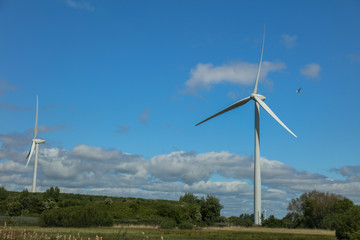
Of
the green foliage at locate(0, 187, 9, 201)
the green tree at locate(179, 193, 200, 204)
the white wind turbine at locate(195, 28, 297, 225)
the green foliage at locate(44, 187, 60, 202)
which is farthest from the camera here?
the green tree at locate(179, 193, 200, 204)

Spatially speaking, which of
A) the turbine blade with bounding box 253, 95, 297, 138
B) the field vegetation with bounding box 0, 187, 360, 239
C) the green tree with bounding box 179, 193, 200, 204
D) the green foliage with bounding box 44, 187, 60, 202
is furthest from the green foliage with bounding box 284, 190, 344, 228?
the green foliage with bounding box 44, 187, 60, 202

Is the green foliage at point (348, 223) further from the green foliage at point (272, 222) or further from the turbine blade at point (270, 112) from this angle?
the green foliage at point (272, 222)

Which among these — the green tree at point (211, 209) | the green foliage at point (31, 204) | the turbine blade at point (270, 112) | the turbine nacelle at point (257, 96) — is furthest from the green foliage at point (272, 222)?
the green foliage at point (31, 204)

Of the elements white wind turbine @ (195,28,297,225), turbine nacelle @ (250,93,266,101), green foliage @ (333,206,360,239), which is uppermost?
turbine nacelle @ (250,93,266,101)

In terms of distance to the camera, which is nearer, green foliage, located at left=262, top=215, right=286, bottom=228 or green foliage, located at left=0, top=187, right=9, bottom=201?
green foliage, located at left=262, top=215, right=286, bottom=228

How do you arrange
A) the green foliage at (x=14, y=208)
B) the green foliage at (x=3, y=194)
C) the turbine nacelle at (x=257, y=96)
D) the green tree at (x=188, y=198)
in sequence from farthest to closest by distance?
the green tree at (x=188, y=198), the green foliage at (x=3, y=194), the green foliage at (x=14, y=208), the turbine nacelle at (x=257, y=96)

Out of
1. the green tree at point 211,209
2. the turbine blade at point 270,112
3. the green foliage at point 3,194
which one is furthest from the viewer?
the green foliage at point 3,194

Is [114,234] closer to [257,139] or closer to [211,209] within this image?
[257,139]

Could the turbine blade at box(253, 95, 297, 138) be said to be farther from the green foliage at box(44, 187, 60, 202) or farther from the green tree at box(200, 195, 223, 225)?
the green foliage at box(44, 187, 60, 202)

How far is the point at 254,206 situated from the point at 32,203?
49.2 meters

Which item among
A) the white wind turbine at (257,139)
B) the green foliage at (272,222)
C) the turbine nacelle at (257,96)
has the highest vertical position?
the turbine nacelle at (257,96)

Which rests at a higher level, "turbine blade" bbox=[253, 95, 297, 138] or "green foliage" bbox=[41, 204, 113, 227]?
"turbine blade" bbox=[253, 95, 297, 138]

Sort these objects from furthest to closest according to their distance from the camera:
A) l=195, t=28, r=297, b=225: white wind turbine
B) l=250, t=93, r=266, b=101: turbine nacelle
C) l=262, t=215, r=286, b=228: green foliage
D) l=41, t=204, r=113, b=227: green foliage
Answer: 1. l=250, t=93, r=266, b=101: turbine nacelle
2. l=262, t=215, r=286, b=228: green foliage
3. l=195, t=28, r=297, b=225: white wind turbine
4. l=41, t=204, r=113, b=227: green foliage

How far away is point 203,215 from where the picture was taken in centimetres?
8500
